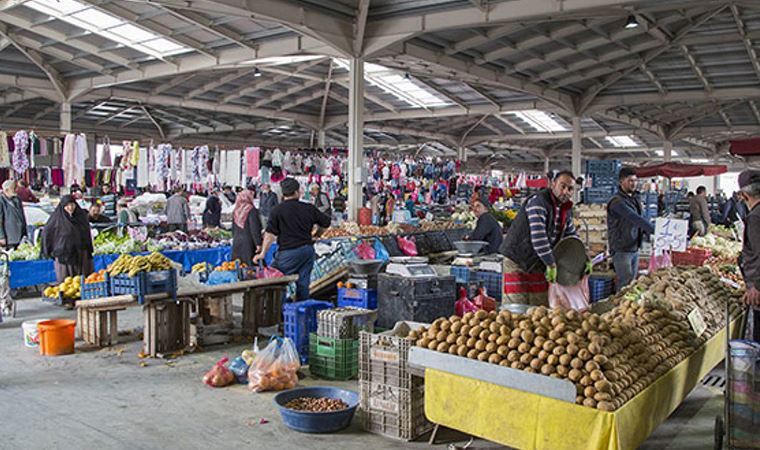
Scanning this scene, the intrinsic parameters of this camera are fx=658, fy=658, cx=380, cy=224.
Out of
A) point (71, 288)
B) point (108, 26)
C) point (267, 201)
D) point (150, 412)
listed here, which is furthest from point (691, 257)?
point (108, 26)

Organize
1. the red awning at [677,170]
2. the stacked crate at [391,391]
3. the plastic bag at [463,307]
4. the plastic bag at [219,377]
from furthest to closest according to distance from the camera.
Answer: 1. the red awning at [677,170]
2. the plastic bag at [463,307]
3. the plastic bag at [219,377]
4. the stacked crate at [391,391]

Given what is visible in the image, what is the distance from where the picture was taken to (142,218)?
15367 mm

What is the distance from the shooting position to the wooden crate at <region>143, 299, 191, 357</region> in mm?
6285

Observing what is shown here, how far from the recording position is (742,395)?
11.9 feet

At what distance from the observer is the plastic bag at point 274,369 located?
520 cm

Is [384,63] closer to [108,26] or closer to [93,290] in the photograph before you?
[108,26]

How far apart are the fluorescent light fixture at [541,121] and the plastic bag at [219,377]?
778 inches

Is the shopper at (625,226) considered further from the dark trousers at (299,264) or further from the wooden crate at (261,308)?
the wooden crate at (261,308)

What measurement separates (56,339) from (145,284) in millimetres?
1162

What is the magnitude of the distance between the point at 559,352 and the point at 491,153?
36107 mm

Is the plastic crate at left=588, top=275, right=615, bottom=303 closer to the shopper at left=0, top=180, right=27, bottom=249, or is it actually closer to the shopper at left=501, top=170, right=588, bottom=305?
the shopper at left=501, top=170, right=588, bottom=305

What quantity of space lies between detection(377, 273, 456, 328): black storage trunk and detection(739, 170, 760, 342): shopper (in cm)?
233

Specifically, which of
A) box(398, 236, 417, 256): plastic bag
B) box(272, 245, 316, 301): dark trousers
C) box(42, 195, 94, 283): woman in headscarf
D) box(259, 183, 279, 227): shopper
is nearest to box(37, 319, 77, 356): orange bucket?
box(272, 245, 316, 301): dark trousers

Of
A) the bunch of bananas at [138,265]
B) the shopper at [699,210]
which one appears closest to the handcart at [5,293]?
the bunch of bananas at [138,265]
